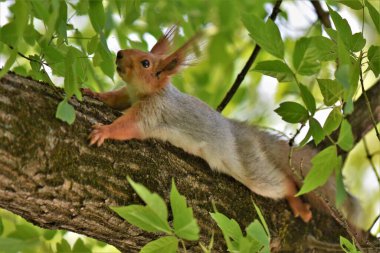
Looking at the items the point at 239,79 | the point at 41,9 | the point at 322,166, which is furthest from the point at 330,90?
the point at 239,79

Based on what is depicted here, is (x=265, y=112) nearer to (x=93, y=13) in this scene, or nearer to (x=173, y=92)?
(x=173, y=92)

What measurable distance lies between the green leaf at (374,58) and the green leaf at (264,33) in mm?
319

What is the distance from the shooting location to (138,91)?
10.9 ft

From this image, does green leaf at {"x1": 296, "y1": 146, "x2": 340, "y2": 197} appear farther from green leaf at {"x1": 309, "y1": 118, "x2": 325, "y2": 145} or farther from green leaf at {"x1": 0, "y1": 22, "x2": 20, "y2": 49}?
green leaf at {"x1": 0, "y1": 22, "x2": 20, "y2": 49}

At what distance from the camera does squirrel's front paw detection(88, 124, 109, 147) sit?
2371 millimetres

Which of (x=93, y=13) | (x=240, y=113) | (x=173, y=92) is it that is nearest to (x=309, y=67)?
(x=93, y=13)

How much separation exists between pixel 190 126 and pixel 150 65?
15.0 inches

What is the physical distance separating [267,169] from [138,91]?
855 millimetres

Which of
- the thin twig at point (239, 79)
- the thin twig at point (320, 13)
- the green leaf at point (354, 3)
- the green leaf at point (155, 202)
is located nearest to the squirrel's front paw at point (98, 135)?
the green leaf at point (155, 202)

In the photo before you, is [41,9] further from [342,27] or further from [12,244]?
[342,27]

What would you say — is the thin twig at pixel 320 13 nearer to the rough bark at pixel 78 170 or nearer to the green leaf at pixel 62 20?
the rough bark at pixel 78 170

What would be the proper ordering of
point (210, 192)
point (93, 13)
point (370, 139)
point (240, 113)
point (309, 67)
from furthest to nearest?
point (370, 139) → point (240, 113) → point (210, 192) → point (93, 13) → point (309, 67)

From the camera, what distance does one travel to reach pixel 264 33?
2096 mm

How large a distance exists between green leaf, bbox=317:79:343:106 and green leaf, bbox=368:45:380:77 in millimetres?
145
